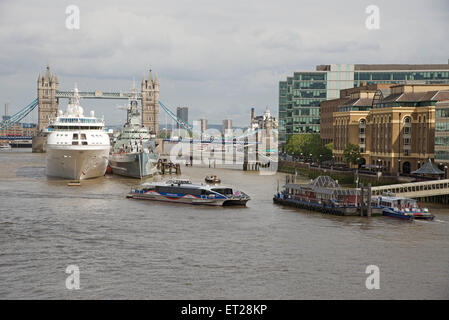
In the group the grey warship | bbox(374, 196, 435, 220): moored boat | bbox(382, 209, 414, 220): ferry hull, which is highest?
the grey warship

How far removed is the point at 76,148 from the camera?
74438 millimetres

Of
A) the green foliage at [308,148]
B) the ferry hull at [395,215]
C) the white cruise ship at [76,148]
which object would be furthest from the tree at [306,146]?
the ferry hull at [395,215]

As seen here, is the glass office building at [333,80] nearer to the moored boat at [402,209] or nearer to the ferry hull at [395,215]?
the moored boat at [402,209]

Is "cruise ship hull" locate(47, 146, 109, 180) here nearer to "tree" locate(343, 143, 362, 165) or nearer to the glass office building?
"tree" locate(343, 143, 362, 165)

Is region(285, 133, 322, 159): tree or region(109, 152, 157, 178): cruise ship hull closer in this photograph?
region(109, 152, 157, 178): cruise ship hull

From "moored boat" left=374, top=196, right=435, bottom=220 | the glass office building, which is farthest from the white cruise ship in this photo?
the glass office building

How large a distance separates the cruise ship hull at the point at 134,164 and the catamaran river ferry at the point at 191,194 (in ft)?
80.2

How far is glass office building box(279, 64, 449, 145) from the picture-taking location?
11669cm

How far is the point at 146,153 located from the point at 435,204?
4124 cm

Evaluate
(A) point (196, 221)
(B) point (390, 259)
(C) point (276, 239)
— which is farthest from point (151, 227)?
(B) point (390, 259)

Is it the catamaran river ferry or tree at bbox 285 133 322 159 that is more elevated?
tree at bbox 285 133 322 159

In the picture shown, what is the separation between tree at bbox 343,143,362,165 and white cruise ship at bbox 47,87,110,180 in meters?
29.3

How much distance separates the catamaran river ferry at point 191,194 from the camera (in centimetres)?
5509
